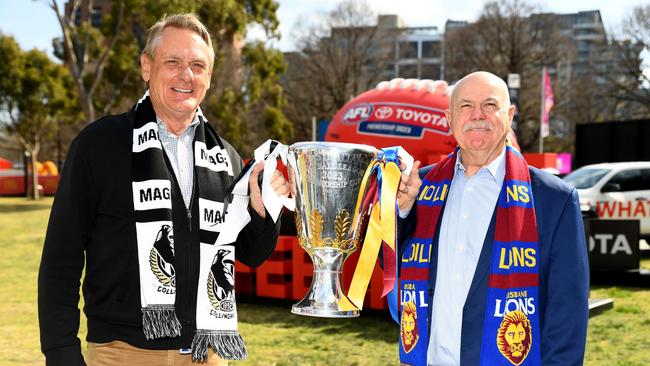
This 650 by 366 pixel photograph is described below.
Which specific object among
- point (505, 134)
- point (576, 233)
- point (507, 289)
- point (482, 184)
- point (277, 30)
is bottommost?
point (507, 289)

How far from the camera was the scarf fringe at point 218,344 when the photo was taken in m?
2.60

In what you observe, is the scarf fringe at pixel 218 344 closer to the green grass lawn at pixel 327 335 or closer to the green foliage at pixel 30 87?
the green grass lawn at pixel 327 335

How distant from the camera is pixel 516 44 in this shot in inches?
1629

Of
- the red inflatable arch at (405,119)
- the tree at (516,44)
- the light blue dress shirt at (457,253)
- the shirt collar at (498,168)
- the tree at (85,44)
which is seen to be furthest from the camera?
the tree at (516,44)

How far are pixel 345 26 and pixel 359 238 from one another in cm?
4302

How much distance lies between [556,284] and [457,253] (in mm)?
354

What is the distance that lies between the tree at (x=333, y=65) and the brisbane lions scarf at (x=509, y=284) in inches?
1584

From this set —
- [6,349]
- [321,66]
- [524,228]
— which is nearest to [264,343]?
[6,349]

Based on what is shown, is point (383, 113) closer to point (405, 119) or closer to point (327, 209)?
point (405, 119)

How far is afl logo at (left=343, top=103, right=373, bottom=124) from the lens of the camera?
1251 cm

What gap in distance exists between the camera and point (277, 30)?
32062 mm

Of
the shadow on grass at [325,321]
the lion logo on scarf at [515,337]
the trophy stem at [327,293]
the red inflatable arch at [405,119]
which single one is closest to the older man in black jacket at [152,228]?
the trophy stem at [327,293]

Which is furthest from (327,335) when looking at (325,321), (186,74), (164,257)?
(186,74)

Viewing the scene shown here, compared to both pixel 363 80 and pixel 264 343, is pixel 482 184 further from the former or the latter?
pixel 363 80
